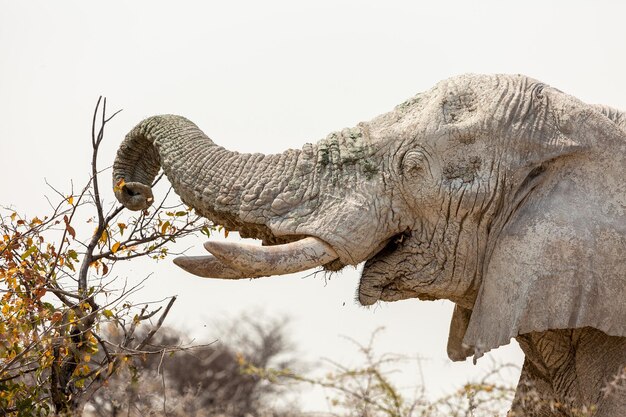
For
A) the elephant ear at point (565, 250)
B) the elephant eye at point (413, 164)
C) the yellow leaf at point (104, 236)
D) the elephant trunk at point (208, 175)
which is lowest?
the elephant ear at point (565, 250)

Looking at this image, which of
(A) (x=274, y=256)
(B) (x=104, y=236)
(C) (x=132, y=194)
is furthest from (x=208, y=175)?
(B) (x=104, y=236)

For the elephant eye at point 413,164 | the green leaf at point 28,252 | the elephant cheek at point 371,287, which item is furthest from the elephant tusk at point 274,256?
the green leaf at point 28,252

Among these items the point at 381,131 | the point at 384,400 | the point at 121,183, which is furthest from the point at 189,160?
the point at 384,400

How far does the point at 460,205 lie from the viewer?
21.1ft

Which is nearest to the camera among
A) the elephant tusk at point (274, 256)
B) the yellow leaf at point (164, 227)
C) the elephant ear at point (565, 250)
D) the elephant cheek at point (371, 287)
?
the elephant tusk at point (274, 256)

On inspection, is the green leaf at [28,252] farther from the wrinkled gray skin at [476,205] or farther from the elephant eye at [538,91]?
the elephant eye at [538,91]

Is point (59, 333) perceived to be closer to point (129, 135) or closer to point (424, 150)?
point (129, 135)

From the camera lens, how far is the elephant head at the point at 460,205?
629 cm

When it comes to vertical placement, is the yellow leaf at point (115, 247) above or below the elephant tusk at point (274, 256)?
above

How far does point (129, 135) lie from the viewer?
6883 mm

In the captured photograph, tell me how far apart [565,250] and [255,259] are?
4.01 feet

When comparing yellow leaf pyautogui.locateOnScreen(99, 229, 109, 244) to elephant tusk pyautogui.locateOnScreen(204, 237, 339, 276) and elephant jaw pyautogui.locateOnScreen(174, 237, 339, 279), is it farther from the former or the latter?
elephant tusk pyautogui.locateOnScreen(204, 237, 339, 276)

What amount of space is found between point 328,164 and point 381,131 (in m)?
0.26

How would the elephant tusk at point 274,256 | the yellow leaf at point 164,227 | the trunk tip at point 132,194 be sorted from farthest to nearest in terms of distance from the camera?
the yellow leaf at point 164,227 < the trunk tip at point 132,194 < the elephant tusk at point 274,256
